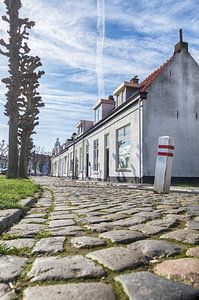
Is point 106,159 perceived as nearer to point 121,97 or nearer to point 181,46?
point 121,97

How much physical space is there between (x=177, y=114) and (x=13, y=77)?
946 cm

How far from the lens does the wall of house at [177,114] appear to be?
1719cm

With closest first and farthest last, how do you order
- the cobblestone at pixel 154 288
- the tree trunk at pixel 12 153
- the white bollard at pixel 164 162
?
the cobblestone at pixel 154 288 → the white bollard at pixel 164 162 → the tree trunk at pixel 12 153

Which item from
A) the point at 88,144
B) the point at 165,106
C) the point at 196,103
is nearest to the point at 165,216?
the point at 165,106

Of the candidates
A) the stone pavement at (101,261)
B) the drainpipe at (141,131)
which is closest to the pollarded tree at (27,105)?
the drainpipe at (141,131)

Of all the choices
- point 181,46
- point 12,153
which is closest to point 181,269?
point 12,153

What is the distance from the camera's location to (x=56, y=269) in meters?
1.96

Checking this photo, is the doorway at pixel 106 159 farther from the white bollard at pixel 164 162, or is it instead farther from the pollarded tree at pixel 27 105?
the white bollard at pixel 164 162

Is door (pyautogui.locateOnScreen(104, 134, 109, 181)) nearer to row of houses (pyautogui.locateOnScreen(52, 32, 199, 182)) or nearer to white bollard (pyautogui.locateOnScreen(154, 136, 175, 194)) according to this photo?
row of houses (pyautogui.locateOnScreen(52, 32, 199, 182))

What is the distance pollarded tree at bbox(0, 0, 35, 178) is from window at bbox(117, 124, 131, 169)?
6848mm

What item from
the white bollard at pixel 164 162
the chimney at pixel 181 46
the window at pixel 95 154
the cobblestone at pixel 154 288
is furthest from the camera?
the window at pixel 95 154

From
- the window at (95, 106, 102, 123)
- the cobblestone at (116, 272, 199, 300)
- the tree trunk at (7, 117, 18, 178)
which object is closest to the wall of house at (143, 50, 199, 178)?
the tree trunk at (7, 117, 18, 178)

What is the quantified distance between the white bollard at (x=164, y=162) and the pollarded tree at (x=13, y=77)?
947cm

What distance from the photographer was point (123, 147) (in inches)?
814
